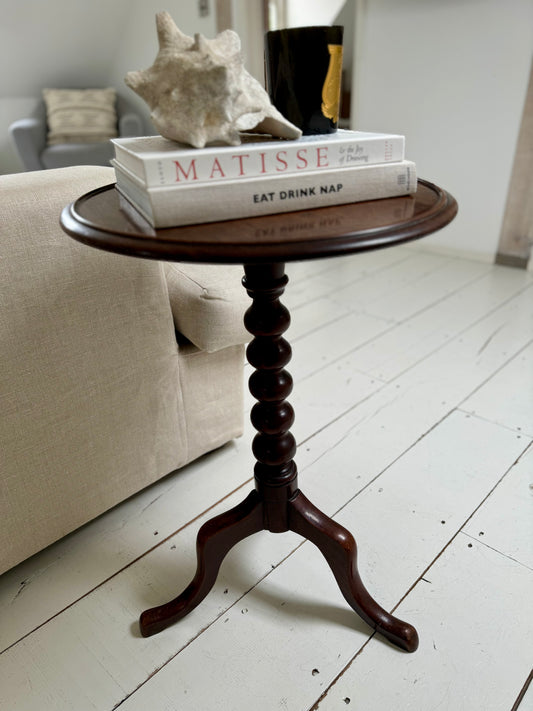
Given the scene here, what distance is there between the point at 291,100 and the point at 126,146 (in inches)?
8.6

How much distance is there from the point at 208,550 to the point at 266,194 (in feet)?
1.85

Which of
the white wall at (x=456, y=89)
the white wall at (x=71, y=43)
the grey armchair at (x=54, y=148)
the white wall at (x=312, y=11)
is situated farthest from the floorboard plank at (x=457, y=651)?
the grey armchair at (x=54, y=148)

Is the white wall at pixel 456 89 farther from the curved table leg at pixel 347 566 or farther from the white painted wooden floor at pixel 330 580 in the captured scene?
the curved table leg at pixel 347 566

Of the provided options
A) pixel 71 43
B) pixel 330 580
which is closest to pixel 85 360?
pixel 330 580

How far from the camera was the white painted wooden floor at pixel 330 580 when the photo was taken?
0.75m

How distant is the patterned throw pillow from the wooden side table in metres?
3.17

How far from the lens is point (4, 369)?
755 mm

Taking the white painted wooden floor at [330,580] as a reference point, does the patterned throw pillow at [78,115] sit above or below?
above

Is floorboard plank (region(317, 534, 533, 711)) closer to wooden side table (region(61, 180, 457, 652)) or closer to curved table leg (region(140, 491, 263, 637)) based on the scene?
wooden side table (region(61, 180, 457, 652))

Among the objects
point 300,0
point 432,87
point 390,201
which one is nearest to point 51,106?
point 300,0

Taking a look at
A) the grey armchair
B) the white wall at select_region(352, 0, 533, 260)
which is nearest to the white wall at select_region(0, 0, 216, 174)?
the grey armchair

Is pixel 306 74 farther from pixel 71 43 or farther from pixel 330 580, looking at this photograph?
pixel 71 43

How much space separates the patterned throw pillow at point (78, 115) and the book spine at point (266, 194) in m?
3.31

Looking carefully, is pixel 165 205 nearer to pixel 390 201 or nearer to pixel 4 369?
pixel 390 201
